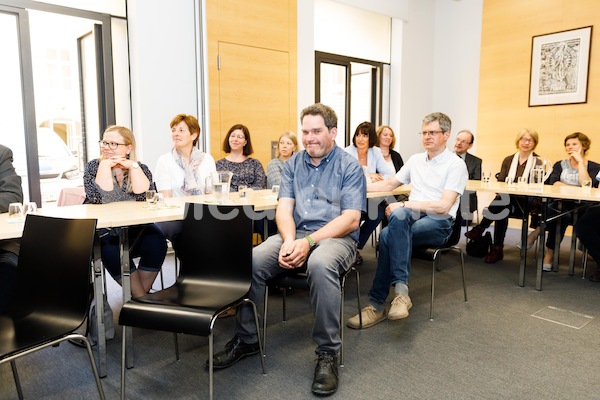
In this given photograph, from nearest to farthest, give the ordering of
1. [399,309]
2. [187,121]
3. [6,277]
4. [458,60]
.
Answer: [6,277] → [399,309] → [187,121] → [458,60]

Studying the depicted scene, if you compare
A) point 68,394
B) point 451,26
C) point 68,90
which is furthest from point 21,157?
point 451,26

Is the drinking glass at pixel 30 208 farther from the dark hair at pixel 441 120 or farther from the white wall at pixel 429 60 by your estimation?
the white wall at pixel 429 60

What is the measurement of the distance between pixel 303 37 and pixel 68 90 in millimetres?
2613

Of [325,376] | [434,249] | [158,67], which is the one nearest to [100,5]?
[158,67]

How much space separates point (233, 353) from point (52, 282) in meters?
0.91

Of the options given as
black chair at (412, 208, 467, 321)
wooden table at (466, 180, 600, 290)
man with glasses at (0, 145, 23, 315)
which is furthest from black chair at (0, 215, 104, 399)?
wooden table at (466, 180, 600, 290)

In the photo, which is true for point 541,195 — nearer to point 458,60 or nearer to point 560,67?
point 560,67

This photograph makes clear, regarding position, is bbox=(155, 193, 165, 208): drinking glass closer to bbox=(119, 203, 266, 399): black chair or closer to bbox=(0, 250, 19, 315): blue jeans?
bbox=(119, 203, 266, 399): black chair

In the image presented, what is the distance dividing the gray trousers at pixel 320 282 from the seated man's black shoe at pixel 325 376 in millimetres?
35

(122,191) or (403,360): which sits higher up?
(122,191)

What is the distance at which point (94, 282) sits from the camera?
6.73 ft

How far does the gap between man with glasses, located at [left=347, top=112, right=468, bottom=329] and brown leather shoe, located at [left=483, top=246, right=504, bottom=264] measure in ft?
4.84

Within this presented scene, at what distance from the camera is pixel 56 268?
5.36 ft

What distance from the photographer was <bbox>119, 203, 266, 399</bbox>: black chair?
1769mm
